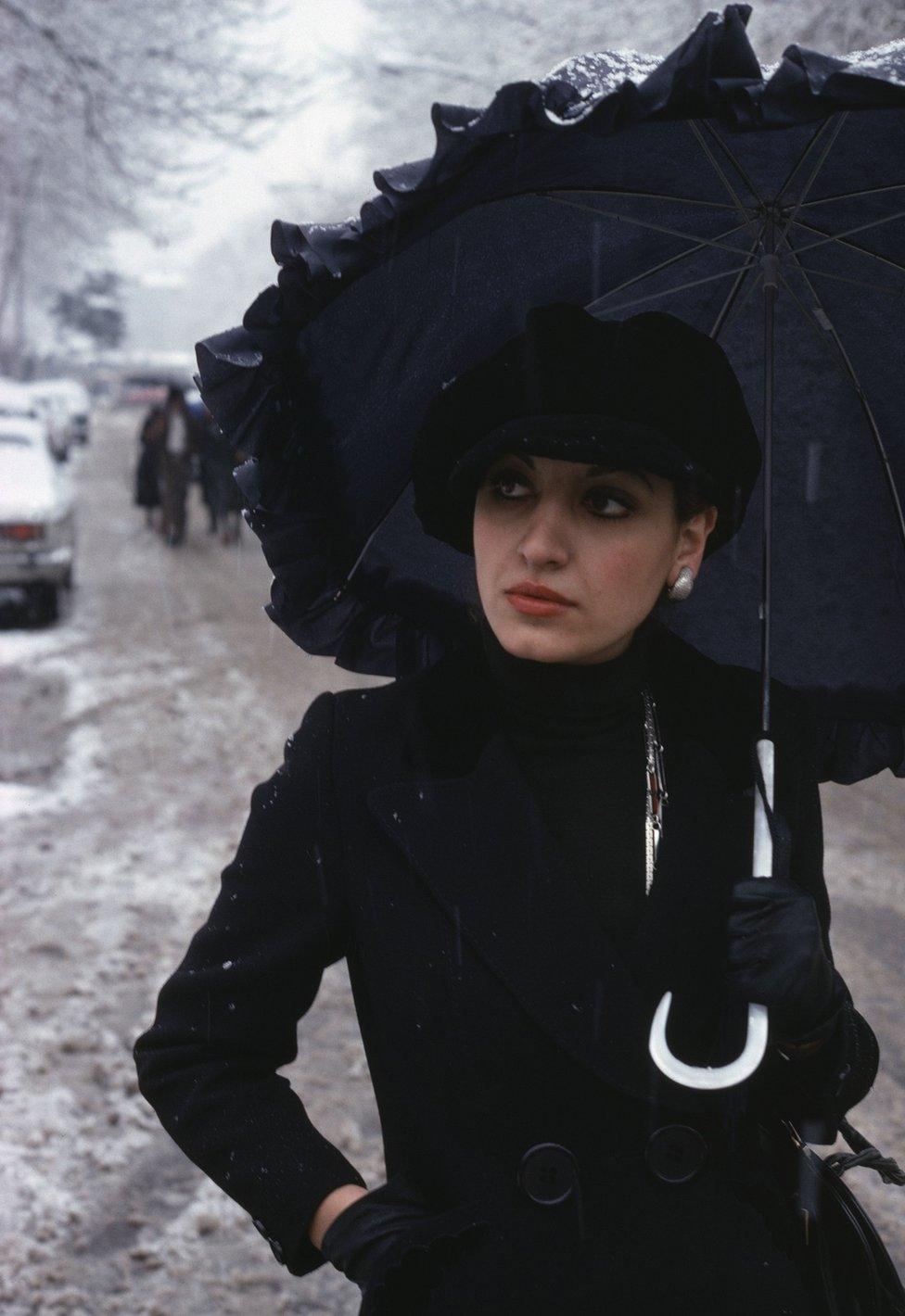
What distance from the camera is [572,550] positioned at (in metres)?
1.67

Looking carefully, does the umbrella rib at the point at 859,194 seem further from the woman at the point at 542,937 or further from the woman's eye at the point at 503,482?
the woman's eye at the point at 503,482

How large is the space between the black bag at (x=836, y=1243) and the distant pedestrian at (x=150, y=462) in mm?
16562

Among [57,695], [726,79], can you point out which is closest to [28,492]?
[57,695]

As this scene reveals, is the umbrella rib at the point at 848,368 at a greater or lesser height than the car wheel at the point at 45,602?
greater

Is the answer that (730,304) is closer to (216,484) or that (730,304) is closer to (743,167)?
(743,167)

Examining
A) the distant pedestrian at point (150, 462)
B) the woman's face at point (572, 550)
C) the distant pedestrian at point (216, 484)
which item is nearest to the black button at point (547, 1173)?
the woman's face at point (572, 550)

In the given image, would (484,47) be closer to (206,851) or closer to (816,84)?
(206,851)

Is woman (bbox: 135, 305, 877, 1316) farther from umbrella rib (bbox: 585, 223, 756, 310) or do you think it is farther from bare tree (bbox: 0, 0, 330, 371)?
bare tree (bbox: 0, 0, 330, 371)

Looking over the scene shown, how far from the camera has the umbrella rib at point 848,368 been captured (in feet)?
7.02

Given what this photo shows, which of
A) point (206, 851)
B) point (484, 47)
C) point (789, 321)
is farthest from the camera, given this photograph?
point (484, 47)

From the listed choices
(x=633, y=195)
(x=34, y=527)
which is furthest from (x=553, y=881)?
(x=34, y=527)

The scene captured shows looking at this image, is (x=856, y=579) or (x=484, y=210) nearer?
(x=484, y=210)

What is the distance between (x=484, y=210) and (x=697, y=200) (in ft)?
1.12

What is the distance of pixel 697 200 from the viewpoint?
1.94m
